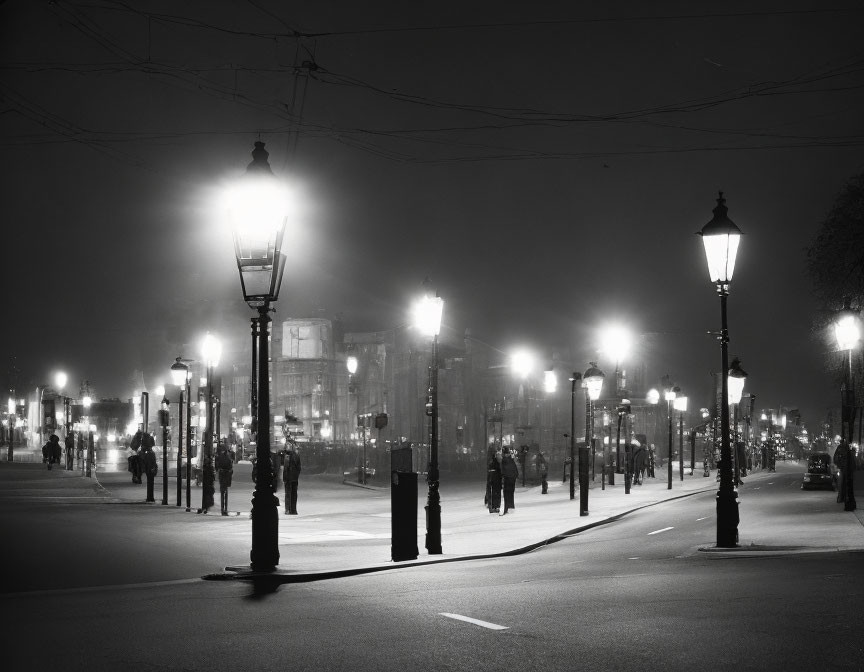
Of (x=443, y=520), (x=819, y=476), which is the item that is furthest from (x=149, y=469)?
(x=819, y=476)

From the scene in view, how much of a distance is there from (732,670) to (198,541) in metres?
13.9

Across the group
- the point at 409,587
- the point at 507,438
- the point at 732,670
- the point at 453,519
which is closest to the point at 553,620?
the point at 732,670

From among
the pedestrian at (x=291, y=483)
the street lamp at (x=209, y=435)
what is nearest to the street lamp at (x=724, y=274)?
the pedestrian at (x=291, y=483)

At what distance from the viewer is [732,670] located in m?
7.08

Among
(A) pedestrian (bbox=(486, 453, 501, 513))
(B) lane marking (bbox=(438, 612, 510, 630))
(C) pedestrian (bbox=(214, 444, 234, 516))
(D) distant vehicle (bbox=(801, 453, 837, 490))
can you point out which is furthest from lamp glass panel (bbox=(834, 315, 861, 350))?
(D) distant vehicle (bbox=(801, 453, 837, 490))

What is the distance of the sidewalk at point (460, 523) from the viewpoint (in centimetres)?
1698

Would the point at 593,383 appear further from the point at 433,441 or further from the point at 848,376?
the point at 433,441

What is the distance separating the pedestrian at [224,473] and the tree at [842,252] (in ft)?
66.0

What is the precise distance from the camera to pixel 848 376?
26156 millimetres

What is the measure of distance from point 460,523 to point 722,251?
37.2ft

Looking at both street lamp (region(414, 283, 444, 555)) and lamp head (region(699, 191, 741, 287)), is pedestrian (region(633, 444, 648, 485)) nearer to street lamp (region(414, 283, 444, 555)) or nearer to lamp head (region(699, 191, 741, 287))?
street lamp (region(414, 283, 444, 555))

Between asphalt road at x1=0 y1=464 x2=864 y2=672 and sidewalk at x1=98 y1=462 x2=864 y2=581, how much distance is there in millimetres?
2120

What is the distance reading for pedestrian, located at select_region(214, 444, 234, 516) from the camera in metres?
27.0

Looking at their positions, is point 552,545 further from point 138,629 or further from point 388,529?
point 138,629
